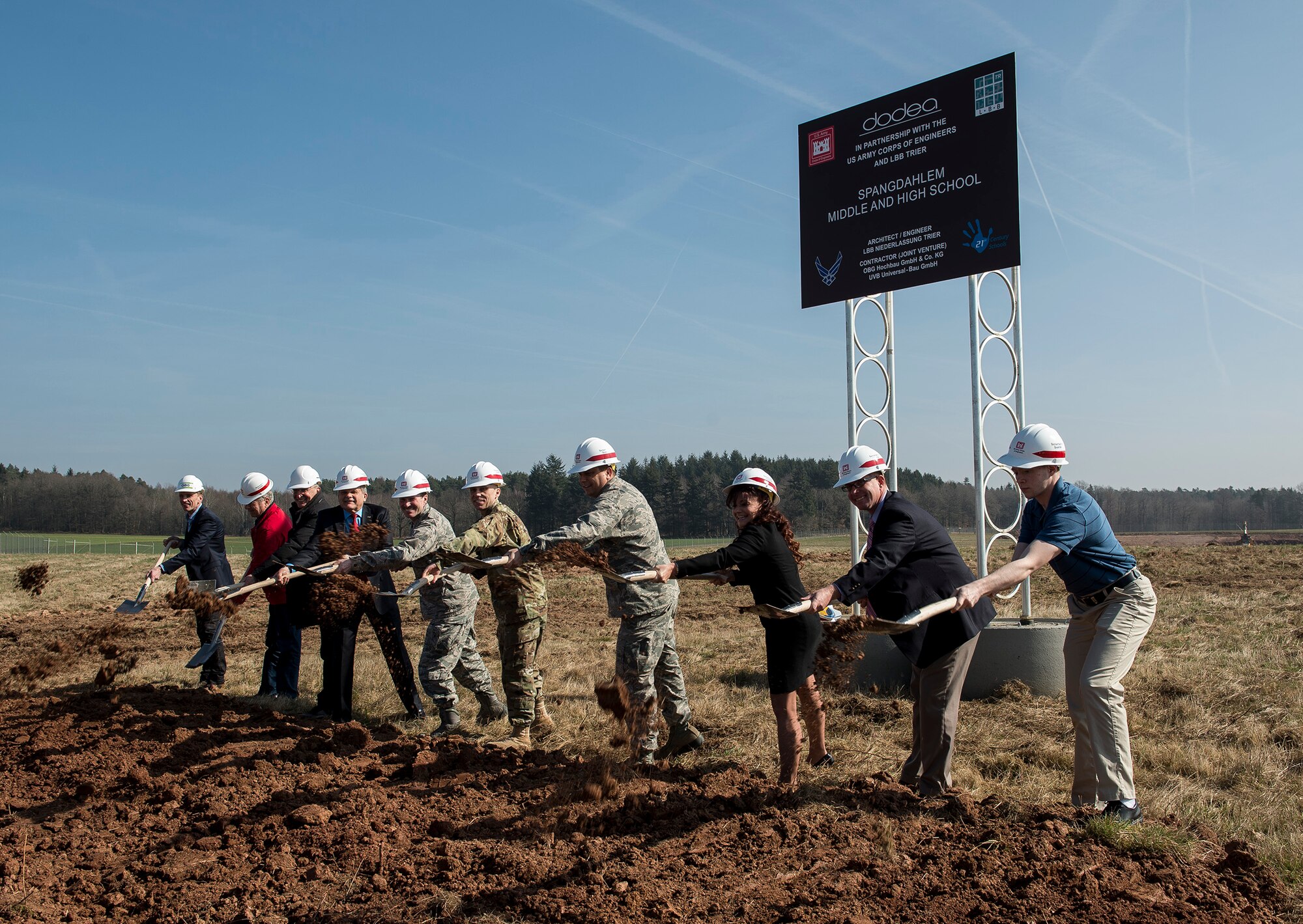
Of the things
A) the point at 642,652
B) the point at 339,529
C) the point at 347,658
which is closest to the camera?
the point at 642,652

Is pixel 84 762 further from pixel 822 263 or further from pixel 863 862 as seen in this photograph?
pixel 822 263

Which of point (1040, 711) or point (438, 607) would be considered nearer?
point (438, 607)

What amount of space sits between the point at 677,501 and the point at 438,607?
60523mm

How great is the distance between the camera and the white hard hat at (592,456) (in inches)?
237

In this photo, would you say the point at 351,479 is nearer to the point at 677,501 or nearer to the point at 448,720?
the point at 448,720

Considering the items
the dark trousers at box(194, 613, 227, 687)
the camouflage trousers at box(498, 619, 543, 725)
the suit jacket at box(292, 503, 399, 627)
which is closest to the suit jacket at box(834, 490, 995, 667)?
the camouflage trousers at box(498, 619, 543, 725)

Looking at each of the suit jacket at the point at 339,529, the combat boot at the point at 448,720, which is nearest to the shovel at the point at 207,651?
the suit jacket at the point at 339,529

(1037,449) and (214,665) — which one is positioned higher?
(1037,449)

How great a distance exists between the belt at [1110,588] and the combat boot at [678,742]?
2953 millimetres

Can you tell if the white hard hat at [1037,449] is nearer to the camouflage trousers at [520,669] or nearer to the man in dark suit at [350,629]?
the camouflage trousers at [520,669]

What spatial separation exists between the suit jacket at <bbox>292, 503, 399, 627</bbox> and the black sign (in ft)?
15.8

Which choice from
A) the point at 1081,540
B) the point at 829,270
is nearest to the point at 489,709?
the point at 1081,540

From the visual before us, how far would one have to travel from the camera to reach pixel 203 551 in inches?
360

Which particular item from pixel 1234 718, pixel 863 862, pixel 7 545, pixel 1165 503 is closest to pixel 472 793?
pixel 863 862
